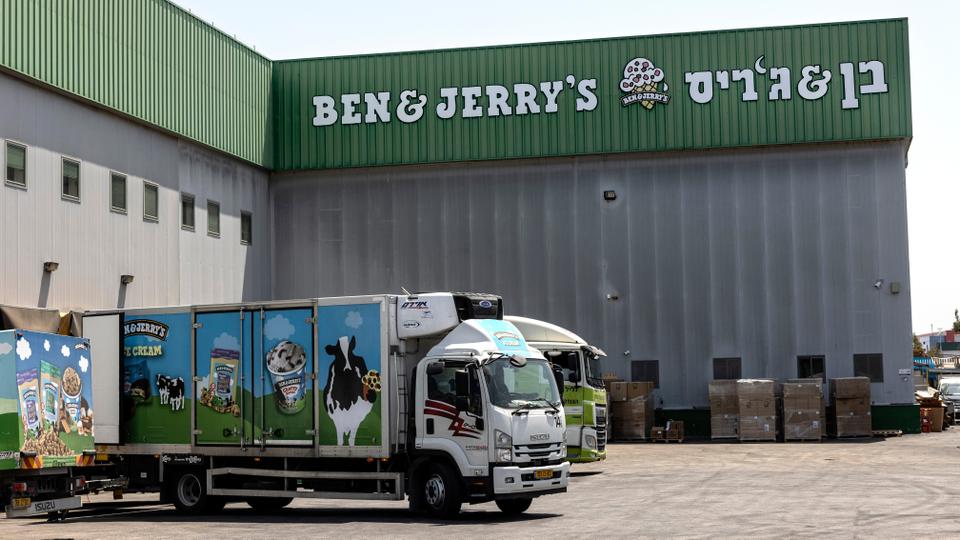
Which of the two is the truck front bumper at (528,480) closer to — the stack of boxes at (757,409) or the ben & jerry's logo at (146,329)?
the ben & jerry's logo at (146,329)

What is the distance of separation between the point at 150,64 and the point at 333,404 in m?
17.3

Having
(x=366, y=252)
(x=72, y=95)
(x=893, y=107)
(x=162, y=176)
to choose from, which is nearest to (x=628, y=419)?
(x=366, y=252)

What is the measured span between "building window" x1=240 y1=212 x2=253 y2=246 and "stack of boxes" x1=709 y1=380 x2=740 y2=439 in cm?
1555

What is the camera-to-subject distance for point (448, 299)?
1975 cm

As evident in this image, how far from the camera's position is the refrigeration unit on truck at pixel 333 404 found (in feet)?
62.1

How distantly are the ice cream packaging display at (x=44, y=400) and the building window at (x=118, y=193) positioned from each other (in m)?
13.0

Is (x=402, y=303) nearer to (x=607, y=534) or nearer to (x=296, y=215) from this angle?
(x=607, y=534)

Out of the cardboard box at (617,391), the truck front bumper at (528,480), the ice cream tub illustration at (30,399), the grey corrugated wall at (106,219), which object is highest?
the grey corrugated wall at (106,219)

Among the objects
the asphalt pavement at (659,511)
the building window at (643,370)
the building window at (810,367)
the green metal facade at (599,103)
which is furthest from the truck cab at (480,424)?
the green metal facade at (599,103)

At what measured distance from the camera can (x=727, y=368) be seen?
39.8 meters

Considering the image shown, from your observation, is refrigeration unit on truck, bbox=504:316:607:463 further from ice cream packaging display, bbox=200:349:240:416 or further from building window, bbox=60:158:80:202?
building window, bbox=60:158:80:202

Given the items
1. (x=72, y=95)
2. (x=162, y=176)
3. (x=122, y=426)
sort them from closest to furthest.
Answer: (x=122, y=426), (x=72, y=95), (x=162, y=176)

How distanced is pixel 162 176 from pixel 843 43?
21589mm

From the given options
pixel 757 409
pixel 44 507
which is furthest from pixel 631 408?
pixel 44 507
